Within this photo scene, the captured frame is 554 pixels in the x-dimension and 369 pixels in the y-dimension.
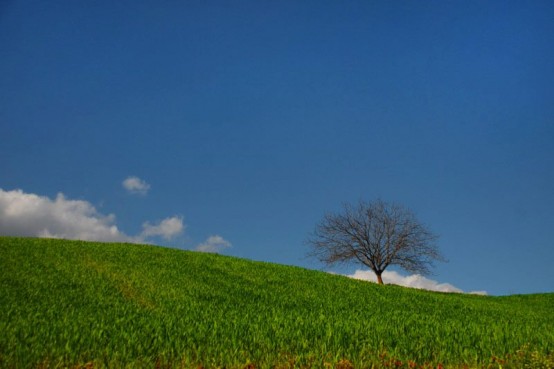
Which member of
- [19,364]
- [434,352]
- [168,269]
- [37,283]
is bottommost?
[19,364]

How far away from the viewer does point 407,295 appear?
2439 centimetres

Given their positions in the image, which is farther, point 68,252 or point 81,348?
point 68,252

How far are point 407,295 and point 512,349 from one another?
15.8m

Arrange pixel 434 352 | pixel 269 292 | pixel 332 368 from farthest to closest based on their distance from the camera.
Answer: pixel 269 292, pixel 434 352, pixel 332 368

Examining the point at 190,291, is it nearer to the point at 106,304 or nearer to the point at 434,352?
the point at 106,304

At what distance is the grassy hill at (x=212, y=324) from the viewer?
7.38m

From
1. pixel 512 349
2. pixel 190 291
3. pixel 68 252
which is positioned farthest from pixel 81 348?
pixel 68 252

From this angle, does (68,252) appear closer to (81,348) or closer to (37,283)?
(37,283)

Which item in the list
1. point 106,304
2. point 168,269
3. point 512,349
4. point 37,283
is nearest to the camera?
point 512,349

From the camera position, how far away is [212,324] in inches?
403

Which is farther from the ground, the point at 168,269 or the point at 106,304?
the point at 168,269

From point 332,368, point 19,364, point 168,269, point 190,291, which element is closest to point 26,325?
point 19,364

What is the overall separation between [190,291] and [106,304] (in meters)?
4.07

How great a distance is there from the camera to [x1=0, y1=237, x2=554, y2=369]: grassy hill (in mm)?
7383
